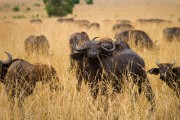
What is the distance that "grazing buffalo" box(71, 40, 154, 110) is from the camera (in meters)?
5.97

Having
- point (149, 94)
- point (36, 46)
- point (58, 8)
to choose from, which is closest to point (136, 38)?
point (36, 46)

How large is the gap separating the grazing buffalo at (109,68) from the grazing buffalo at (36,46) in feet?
18.5

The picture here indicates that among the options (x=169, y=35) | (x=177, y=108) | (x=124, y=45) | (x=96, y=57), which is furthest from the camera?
(x=169, y=35)

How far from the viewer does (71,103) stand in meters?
5.52

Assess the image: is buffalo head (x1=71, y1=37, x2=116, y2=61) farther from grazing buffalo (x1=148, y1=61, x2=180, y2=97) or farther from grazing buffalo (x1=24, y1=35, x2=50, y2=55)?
grazing buffalo (x1=24, y1=35, x2=50, y2=55)

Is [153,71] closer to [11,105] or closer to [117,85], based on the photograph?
[117,85]

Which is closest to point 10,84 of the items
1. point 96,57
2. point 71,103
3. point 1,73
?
point 1,73

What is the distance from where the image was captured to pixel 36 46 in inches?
487

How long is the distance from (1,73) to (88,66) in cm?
171

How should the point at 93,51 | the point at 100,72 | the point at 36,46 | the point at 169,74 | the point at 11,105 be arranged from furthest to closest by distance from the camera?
the point at 36,46 < the point at 169,74 < the point at 100,72 < the point at 93,51 < the point at 11,105

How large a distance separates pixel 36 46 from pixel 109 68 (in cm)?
678

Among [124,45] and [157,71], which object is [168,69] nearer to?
[157,71]

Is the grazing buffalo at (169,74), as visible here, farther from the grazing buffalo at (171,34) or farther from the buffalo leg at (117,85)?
the grazing buffalo at (171,34)

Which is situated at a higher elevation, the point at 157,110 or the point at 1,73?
the point at 1,73
